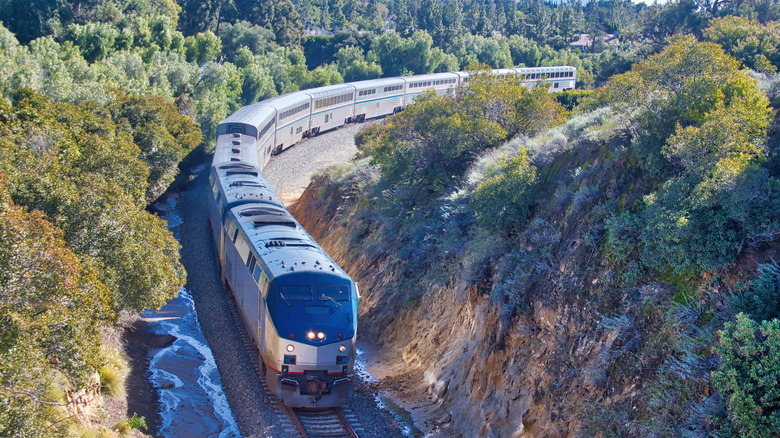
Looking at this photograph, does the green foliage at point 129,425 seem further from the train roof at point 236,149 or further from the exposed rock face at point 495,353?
the train roof at point 236,149

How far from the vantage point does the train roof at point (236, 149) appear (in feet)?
95.5

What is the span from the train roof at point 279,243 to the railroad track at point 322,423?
3.45m

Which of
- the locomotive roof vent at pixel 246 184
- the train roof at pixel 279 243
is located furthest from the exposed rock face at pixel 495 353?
the locomotive roof vent at pixel 246 184

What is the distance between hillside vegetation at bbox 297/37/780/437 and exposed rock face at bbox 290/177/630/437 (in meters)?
0.05

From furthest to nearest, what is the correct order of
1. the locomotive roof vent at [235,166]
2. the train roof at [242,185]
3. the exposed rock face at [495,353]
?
1. the locomotive roof vent at [235,166]
2. the train roof at [242,185]
3. the exposed rock face at [495,353]

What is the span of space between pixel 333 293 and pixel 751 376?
937 centimetres

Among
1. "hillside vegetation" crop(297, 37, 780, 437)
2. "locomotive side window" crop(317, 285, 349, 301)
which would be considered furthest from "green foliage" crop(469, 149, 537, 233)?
"locomotive side window" crop(317, 285, 349, 301)

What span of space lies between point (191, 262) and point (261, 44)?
56.3 meters

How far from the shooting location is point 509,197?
60.0ft

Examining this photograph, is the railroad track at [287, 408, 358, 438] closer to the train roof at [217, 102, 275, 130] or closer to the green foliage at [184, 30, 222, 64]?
the train roof at [217, 102, 275, 130]

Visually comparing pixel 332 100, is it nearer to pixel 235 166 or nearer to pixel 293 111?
pixel 293 111

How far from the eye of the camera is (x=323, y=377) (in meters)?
14.9

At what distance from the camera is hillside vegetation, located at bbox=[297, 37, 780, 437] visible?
400 inches

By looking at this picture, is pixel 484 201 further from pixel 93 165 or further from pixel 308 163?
pixel 308 163
